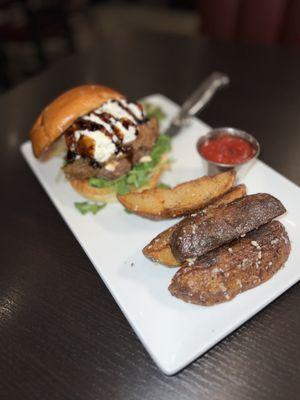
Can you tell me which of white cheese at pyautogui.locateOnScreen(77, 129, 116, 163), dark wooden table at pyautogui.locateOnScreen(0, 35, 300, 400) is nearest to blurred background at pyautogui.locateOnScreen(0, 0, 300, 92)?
dark wooden table at pyautogui.locateOnScreen(0, 35, 300, 400)

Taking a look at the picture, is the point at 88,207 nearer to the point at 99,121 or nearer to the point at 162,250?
the point at 99,121

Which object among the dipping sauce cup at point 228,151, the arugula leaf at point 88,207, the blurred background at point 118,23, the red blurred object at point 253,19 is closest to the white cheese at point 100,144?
the arugula leaf at point 88,207

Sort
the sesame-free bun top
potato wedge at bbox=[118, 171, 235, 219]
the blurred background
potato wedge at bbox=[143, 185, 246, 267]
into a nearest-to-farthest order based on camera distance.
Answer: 1. potato wedge at bbox=[143, 185, 246, 267]
2. potato wedge at bbox=[118, 171, 235, 219]
3. the sesame-free bun top
4. the blurred background

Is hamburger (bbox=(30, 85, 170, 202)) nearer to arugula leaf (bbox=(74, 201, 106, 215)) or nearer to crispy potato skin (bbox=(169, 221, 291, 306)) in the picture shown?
arugula leaf (bbox=(74, 201, 106, 215))

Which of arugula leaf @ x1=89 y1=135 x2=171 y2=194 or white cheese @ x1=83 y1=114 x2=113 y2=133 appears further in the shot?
arugula leaf @ x1=89 y1=135 x2=171 y2=194

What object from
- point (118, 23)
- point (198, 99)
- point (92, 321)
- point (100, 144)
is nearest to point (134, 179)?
point (100, 144)

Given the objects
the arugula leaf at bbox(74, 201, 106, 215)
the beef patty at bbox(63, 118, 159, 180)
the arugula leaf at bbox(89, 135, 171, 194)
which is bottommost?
the arugula leaf at bbox(74, 201, 106, 215)

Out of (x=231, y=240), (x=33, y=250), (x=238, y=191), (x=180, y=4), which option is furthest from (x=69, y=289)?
(x=180, y=4)
